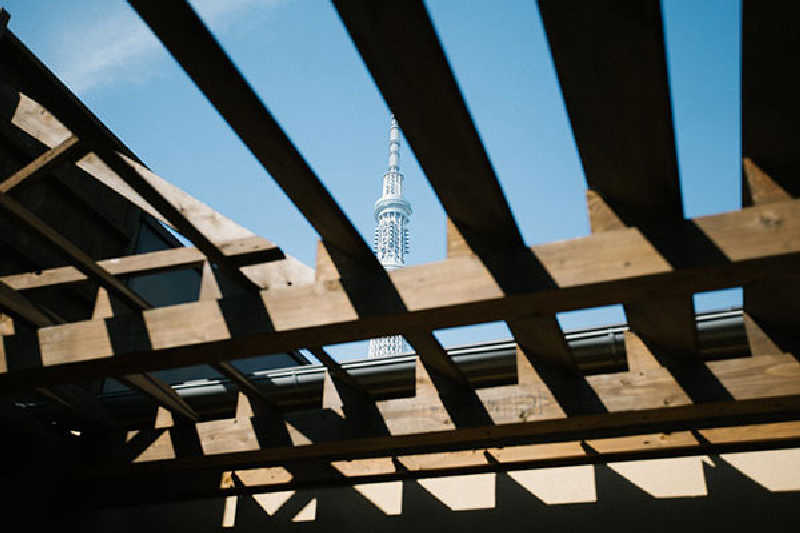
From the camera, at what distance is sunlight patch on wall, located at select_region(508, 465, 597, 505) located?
4672 millimetres

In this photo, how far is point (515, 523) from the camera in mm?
4770

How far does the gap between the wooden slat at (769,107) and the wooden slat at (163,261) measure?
170 centimetres

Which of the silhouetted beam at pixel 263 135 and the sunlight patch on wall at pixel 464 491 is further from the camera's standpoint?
the sunlight patch on wall at pixel 464 491

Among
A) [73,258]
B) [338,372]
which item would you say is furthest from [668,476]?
[73,258]

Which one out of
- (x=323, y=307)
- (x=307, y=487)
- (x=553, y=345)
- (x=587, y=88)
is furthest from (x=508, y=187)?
(x=307, y=487)

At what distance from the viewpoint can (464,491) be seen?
500cm

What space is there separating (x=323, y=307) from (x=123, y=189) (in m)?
1.14

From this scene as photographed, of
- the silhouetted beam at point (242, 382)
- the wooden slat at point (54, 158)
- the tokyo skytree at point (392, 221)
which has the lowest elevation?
the silhouetted beam at point (242, 382)

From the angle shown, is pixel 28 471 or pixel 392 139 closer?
pixel 28 471

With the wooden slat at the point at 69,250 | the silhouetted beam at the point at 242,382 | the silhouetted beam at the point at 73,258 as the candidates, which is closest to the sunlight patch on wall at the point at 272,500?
the silhouetted beam at the point at 242,382

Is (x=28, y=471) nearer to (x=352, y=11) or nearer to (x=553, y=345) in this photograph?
(x=553, y=345)

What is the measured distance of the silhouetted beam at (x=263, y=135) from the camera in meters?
1.86

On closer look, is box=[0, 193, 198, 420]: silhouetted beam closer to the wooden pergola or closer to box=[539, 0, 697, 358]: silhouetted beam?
the wooden pergola

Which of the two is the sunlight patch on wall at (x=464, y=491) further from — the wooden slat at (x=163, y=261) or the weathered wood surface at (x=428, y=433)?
the wooden slat at (x=163, y=261)
